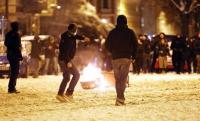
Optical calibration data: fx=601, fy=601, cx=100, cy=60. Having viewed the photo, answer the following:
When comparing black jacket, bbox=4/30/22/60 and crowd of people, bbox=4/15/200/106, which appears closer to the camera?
crowd of people, bbox=4/15/200/106

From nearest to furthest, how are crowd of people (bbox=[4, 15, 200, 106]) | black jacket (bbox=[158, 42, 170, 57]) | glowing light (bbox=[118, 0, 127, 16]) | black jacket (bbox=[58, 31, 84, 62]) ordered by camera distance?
crowd of people (bbox=[4, 15, 200, 106]) < black jacket (bbox=[58, 31, 84, 62]) < black jacket (bbox=[158, 42, 170, 57]) < glowing light (bbox=[118, 0, 127, 16])

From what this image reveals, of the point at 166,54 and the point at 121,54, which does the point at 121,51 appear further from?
the point at 166,54

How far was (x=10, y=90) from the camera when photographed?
58.2 ft

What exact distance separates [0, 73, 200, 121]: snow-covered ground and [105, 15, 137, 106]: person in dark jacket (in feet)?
1.53

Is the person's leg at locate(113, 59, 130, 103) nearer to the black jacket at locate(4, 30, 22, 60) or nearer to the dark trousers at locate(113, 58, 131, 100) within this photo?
the dark trousers at locate(113, 58, 131, 100)

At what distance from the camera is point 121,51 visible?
14.0 metres

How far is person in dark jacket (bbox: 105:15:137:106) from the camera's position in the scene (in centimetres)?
1398

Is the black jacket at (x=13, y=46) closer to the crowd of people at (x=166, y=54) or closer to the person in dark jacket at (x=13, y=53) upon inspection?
the person in dark jacket at (x=13, y=53)

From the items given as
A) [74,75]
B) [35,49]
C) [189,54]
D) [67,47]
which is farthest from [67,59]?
[189,54]

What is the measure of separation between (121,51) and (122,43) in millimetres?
217

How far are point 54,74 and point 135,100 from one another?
A: 43.0ft

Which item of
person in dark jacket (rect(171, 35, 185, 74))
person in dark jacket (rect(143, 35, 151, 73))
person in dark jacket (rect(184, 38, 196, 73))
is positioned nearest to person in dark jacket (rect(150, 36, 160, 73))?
person in dark jacket (rect(143, 35, 151, 73))

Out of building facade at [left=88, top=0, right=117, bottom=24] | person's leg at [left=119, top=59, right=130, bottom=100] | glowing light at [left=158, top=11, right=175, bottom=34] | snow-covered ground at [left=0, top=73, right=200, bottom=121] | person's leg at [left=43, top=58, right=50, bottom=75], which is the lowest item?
snow-covered ground at [left=0, top=73, right=200, bottom=121]

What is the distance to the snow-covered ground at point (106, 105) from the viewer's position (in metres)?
12.0
